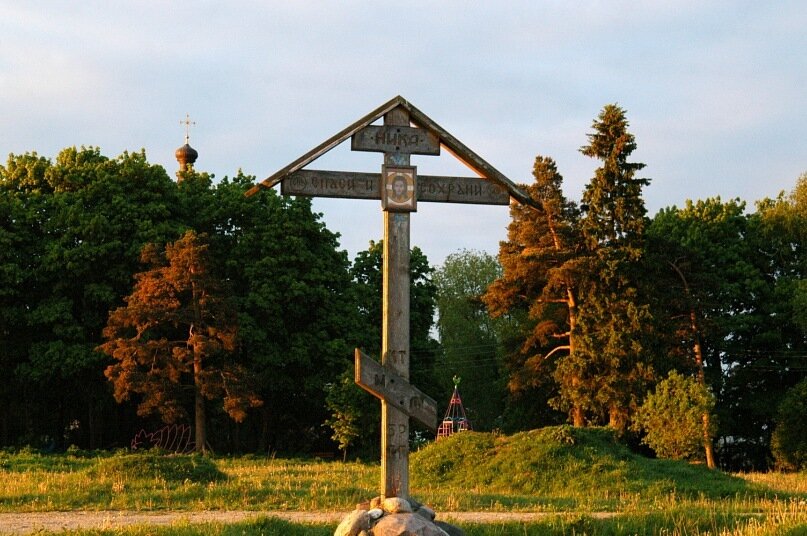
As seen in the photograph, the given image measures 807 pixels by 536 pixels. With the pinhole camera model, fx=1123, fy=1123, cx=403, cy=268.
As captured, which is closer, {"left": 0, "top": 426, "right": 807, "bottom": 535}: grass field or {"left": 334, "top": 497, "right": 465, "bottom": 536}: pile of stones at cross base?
{"left": 334, "top": 497, "right": 465, "bottom": 536}: pile of stones at cross base

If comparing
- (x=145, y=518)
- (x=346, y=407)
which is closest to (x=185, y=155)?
(x=346, y=407)

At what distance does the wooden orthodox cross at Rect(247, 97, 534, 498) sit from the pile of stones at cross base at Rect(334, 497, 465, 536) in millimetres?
299

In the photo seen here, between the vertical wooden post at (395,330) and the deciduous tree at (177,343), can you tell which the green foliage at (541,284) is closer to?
the deciduous tree at (177,343)

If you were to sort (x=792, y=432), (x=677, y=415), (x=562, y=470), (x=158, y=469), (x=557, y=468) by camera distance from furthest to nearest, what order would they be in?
(x=792, y=432) → (x=677, y=415) → (x=557, y=468) → (x=562, y=470) → (x=158, y=469)

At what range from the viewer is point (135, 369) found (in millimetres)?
40625

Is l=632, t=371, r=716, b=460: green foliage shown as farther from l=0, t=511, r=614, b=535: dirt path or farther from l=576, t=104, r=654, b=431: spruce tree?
l=0, t=511, r=614, b=535: dirt path

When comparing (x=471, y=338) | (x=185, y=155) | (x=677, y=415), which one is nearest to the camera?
(x=677, y=415)

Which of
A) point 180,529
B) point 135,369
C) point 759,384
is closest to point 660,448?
Result: point 759,384

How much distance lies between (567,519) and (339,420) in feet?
96.5

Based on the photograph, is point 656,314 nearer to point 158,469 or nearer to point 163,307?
point 163,307

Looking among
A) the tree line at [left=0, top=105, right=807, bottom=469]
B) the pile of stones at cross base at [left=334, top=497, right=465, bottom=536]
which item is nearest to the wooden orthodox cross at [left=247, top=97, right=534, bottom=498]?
the pile of stones at cross base at [left=334, top=497, right=465, bottom=536]

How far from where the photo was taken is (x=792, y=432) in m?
45.9

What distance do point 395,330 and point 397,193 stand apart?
160 cm

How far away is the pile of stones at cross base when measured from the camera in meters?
11.8
